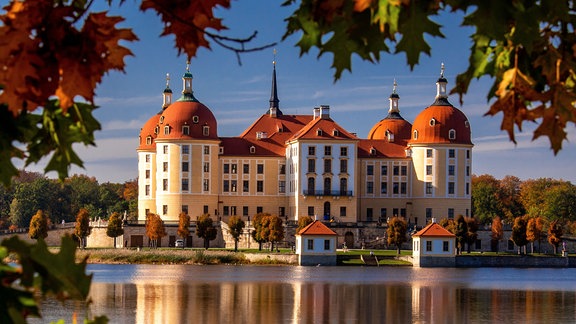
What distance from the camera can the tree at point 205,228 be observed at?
61656 mm

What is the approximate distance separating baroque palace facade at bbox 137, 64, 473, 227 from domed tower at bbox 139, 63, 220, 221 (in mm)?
63

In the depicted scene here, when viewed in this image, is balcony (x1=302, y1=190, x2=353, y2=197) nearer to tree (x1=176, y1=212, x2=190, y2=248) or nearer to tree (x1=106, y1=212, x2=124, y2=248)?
tree (x1=176, y1=212, x2=190, y2=248)

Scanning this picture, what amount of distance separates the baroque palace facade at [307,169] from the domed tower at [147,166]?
0.07 meters

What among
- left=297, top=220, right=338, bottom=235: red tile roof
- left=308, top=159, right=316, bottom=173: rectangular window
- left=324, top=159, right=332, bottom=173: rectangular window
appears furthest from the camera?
left=324, top=159, right=332, bottom=173: rectangular window

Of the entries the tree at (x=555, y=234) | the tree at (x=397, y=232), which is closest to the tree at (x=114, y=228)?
the tree at (x=397, y=232)

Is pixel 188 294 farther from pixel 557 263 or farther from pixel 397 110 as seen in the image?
pixel 397 110

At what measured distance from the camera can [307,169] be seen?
67188mm

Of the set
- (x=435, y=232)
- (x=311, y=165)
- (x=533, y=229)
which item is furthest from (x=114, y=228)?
(x=533, y=229)

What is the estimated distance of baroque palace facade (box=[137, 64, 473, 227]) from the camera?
67.1 meters

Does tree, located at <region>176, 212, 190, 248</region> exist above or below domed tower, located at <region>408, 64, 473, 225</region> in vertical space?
below

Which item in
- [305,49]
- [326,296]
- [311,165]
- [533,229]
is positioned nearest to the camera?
[305,49]

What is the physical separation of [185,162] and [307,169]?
775 centimetres

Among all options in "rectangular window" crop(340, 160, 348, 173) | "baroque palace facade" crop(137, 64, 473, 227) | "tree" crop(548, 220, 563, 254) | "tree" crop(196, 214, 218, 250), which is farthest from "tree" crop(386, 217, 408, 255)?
"tree" crop(196, 214, 218, 250)

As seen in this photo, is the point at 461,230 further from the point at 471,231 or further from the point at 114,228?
the point at 114,228
